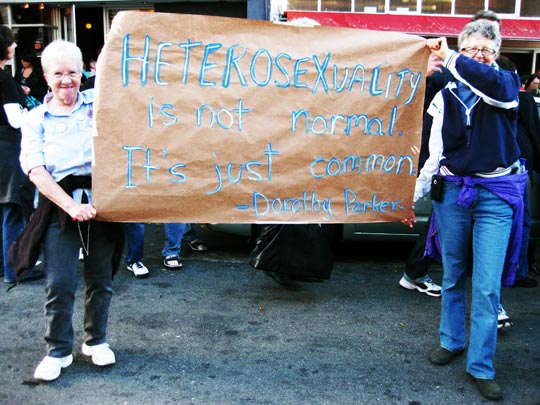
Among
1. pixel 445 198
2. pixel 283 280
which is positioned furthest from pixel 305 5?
pixel 445 198

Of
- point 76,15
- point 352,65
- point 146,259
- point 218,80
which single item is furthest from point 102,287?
point 76,15

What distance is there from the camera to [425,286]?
511 cm

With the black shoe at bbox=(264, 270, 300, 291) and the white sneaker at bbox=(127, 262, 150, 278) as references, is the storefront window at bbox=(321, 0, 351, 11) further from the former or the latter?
the black shoe at bbox=(264, 270, 300, 291)

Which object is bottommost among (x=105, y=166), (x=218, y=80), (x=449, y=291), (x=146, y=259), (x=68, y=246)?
(x=146, y=259)

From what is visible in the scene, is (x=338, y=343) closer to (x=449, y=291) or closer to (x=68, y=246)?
(x=449, y=291)

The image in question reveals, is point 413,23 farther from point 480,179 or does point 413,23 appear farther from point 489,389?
point 489,389

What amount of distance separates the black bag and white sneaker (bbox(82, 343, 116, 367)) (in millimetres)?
1499

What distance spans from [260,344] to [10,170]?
2576 millimetres

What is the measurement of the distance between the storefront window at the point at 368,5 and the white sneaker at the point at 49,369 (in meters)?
9.89

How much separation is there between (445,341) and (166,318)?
1.91 m

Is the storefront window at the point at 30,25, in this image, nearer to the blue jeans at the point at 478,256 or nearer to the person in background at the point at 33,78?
the person in background at the point at 33,78

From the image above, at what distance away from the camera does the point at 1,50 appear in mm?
4926

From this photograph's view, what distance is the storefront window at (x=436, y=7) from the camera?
11758 millimetres

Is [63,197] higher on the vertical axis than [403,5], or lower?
lower
